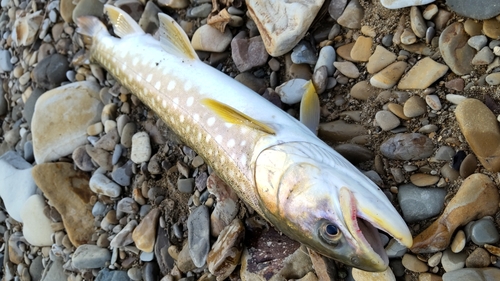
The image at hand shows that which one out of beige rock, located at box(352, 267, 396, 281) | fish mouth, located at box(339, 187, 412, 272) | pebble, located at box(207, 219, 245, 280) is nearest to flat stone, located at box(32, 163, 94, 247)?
pebble, located at box(207, 219, 245, 280)

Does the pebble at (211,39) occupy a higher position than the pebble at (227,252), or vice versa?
the pebble at (211,39)

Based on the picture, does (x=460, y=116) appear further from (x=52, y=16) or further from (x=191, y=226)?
(x=52, y=16)

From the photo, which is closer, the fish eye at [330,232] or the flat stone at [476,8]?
the fish eye at [330,232]

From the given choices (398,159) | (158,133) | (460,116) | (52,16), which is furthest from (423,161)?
(52,16)

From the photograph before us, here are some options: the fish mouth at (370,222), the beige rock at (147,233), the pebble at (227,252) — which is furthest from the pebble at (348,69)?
the beige rock at (147,233)

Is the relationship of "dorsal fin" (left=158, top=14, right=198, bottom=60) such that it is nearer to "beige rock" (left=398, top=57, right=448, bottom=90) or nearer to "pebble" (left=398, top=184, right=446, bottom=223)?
"beige rock" (left=398, top=57, right=448, bottom=90)

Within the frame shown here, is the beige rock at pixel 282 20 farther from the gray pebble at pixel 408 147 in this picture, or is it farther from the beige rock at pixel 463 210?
the beige rock at pixel 463 210

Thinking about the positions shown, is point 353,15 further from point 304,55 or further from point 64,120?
point 64,120
